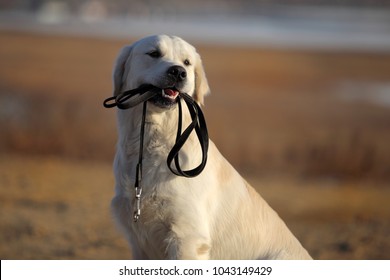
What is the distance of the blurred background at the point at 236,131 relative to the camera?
389 inches

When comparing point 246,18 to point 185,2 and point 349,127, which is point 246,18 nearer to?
point 185,2

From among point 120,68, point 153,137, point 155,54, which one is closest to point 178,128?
point 153,137

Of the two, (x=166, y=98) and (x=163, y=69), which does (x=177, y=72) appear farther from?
(x=166, y=98)

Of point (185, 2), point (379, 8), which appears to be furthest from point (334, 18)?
point (185, 2)

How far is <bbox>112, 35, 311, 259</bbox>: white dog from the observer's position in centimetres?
522

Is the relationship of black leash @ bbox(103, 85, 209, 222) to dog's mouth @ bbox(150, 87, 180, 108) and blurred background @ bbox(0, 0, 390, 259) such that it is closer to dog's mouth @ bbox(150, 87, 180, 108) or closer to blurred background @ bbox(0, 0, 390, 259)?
dog's mouth @ bbox(150, 87, 180, 108)

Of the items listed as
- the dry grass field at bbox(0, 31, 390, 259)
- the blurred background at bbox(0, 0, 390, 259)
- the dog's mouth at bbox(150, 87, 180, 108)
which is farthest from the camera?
the blurred background at bbox(0, 0, 390, 259)

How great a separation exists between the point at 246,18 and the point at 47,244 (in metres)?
35.5

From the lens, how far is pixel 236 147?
14367 millimetres

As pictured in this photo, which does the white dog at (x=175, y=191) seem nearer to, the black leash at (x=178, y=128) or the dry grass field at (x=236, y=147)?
the black leash at (x=178, y=128)

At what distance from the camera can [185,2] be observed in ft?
170

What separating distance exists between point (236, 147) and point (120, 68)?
8881 mm

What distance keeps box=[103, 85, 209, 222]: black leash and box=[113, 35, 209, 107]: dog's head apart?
0.21 ft

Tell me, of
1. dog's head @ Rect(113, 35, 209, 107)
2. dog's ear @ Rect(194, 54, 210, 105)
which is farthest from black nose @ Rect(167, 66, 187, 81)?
dog's ear @ Rect(194, 54, 210, 105)
